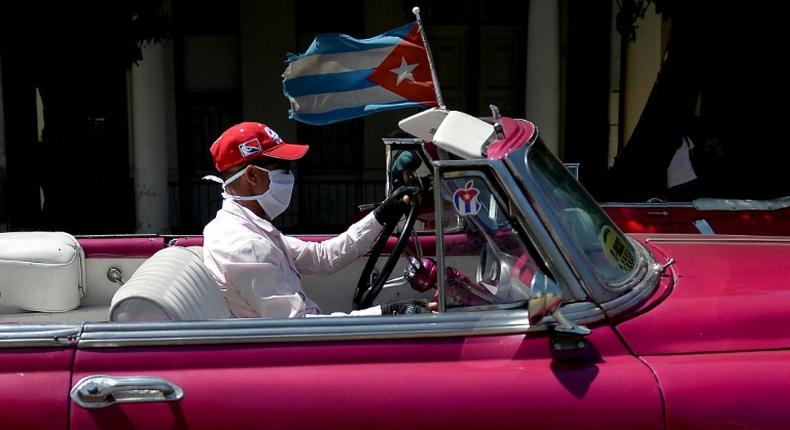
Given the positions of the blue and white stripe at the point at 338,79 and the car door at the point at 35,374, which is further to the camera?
the blue and white stripe at the point at 338,79

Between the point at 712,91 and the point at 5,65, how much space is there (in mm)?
8665

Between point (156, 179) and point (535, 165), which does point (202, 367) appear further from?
point (156, 179)

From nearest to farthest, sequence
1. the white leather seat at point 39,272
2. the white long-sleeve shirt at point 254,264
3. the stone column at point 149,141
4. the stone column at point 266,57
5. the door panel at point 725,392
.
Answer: the door panel at point 725,392, the white long-sleeve shirt at point 254,264, the white leather seat at point 39,272, the stone column at point 149,141, the stone column at point 266,57

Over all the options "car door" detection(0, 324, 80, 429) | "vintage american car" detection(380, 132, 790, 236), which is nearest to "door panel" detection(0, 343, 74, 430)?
"car door" detection(0, 324, 80, 429)

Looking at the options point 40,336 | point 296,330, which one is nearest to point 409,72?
point 296,330

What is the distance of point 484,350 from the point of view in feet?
7.12

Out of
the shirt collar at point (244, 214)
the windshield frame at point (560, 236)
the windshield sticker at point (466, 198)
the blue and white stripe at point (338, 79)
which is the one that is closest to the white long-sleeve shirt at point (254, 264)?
the shirt collar at point (244, 214)

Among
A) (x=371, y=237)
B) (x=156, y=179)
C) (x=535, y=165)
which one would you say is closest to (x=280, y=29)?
(x=156, y=179)

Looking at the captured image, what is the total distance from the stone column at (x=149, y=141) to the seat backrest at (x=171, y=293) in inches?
305

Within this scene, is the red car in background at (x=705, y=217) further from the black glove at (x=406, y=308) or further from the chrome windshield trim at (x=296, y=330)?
the chrome windshield trim at (x=296, y=330)

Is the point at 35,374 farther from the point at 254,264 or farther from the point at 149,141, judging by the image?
the point at 149,141

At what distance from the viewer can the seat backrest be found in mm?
2430

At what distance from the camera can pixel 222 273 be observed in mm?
3012

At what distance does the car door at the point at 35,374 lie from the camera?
2.02 metres
